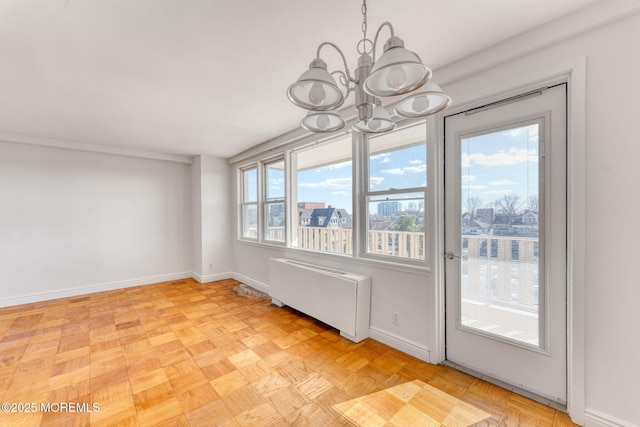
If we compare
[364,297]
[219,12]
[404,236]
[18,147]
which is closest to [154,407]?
[364,297]

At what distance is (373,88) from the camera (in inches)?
41.4

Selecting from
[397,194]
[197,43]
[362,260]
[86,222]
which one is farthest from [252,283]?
[197,43]

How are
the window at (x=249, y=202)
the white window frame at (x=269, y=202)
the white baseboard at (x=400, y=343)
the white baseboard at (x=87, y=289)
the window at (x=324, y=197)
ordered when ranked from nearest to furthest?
the white baseboard at (x=400, y=343) < the window at (x=324, y=197) < the white baseboard at (x=87, y=289) < the white window frame at (x=269, y=202) < the window at (x=249, y=202)

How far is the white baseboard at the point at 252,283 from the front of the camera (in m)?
4.28

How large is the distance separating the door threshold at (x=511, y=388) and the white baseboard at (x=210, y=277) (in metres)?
4.09

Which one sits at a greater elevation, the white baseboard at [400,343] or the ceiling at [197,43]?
the ceiling at [197,43]

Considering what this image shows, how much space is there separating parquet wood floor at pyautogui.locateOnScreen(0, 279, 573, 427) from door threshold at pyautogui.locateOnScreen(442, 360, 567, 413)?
0.14 ft

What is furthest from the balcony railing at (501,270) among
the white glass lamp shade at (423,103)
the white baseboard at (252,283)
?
the white baseboard at (252,283)

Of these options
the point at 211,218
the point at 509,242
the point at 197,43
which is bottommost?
the point at 509,242

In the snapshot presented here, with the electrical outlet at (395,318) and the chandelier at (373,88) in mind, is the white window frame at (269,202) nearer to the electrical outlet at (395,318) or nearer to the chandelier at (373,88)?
the electrical outlet at (395,318)

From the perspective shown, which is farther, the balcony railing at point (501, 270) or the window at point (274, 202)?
the window at point (274, 202)

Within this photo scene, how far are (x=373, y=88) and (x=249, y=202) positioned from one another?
4114mm

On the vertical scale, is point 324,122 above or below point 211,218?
above

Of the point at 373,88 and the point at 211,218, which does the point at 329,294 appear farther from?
the point at 211,218
